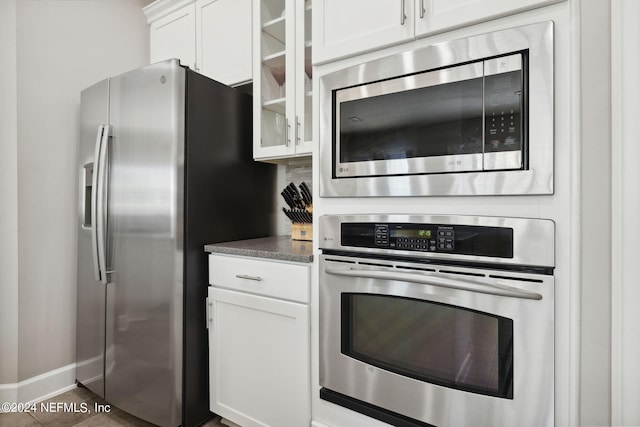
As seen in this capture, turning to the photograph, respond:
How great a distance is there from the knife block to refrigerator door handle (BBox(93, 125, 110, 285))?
3.26 ft

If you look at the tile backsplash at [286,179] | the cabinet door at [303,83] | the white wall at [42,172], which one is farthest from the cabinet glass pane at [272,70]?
the white wall at [42,172]

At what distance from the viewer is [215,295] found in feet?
5.37

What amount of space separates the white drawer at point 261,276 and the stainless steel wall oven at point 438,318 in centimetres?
12

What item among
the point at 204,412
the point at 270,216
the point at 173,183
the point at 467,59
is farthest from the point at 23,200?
the point at 467,59

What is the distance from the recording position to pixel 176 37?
7.72ft

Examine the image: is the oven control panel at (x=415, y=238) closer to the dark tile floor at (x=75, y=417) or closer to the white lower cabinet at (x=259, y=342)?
the white lower cabinet at (x=259, y=342)

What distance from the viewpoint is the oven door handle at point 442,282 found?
0.96 m

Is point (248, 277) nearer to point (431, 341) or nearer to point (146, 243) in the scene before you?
point (146, 243)

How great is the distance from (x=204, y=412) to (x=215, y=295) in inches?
23.8

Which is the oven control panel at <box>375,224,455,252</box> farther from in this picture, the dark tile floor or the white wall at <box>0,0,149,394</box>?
the white wall at <box>0,0,149,394</box>

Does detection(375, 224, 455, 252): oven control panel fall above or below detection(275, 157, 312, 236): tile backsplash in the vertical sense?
below

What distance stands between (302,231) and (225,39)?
1295 mm

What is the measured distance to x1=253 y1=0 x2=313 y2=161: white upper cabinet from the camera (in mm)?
1728
